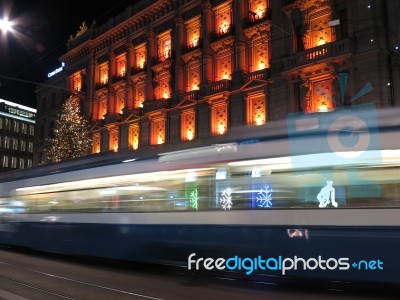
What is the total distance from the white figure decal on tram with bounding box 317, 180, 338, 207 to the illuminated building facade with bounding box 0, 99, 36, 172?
231 ft

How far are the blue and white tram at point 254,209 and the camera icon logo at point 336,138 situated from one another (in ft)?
0.11

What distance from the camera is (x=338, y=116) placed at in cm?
766

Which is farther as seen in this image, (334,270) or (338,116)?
(338,116)

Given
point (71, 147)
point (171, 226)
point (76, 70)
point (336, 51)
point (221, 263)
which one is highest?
point (76, 70)

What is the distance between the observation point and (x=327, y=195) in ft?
23.6

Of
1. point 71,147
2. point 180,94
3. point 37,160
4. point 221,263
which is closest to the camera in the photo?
point 221,263

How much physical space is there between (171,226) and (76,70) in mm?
37947

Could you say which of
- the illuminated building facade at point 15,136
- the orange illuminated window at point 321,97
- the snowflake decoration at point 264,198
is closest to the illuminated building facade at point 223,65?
the orange illuminated window at point 321,97

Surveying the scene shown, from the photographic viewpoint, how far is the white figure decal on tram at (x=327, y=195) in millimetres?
7148

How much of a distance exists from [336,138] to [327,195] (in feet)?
3.21

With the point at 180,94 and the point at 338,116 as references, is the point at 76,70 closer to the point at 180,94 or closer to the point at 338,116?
the point at 180,94

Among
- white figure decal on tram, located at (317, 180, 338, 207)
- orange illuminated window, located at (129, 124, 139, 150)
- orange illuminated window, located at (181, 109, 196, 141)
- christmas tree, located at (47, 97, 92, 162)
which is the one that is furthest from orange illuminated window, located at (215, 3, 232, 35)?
white figure decal on tram, located at (317, 180, 338, 207)

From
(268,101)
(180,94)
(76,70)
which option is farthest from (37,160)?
(268,101)

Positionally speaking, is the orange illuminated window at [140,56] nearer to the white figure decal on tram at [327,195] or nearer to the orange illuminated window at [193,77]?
the orange illuminated window at [193,77]
